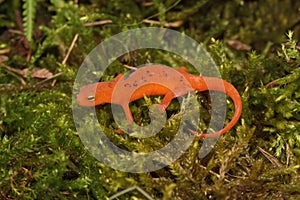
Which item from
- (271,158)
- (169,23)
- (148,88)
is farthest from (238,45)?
(271,158)

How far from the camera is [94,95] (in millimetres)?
2367

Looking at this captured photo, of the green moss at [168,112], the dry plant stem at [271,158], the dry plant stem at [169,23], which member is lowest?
the dry plant stem at [271,158]

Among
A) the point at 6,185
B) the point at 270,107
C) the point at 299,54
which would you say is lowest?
the point at 6,185

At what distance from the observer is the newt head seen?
7.77 ft

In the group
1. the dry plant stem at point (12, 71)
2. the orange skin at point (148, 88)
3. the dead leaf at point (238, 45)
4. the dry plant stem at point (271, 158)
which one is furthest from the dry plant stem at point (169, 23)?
the dry plant stem at point (271, 158)

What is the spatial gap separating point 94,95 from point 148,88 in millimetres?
304

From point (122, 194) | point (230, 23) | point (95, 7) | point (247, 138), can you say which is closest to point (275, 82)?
point (247, 138)

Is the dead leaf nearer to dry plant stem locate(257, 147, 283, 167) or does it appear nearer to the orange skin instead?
the orange skin

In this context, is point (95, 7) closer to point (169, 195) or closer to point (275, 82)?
point (275, 82)

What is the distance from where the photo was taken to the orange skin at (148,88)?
7.73ft

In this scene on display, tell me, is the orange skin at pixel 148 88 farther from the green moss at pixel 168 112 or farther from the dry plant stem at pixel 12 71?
the dry plant stem at pixel 12 71

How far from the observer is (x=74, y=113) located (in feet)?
7.80

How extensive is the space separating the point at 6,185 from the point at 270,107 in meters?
1.40

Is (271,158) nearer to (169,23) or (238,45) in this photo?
(238,45)
